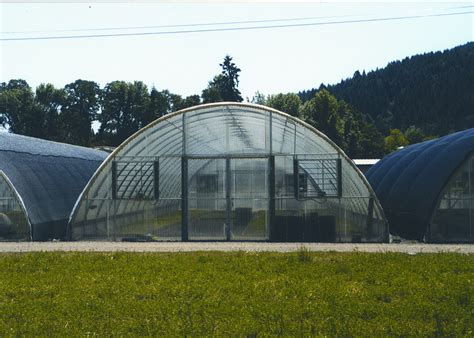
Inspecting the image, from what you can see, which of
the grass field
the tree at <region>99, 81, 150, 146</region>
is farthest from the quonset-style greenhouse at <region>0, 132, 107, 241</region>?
the tree at <region>99, 81, 150, 146</region>

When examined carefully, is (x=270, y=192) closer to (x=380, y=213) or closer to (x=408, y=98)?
(x=380, y=213)

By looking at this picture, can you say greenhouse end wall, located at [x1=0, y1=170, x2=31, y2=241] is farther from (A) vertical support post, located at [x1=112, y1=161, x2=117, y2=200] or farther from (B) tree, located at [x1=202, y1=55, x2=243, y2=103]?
(B) tree, located at [x1=202, y1=55, x2=243, y2=103]

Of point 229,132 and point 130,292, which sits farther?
point 229,132

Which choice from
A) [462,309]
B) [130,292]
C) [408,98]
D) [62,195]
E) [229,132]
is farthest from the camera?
[408,98]

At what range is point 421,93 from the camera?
489ft

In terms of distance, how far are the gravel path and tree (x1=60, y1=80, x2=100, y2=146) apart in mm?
57855

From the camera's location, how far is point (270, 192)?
2206cm

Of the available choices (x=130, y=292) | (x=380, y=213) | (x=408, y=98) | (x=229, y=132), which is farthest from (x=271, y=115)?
(x=408, y=98)

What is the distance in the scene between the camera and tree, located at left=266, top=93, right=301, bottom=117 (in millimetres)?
73625

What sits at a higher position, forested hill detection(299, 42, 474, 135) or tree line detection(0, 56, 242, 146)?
forested hill detection(299, 42, 474, 135)

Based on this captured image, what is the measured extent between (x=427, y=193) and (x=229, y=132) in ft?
28.0

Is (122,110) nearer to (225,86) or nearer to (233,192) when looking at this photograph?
(225,86)

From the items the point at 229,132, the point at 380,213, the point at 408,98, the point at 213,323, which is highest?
the point at 408,98

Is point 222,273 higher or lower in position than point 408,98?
lower
